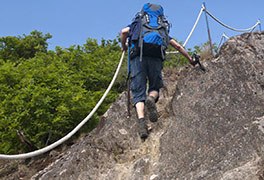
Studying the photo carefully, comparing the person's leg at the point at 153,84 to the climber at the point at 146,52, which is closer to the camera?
the climber at the point at 146,52

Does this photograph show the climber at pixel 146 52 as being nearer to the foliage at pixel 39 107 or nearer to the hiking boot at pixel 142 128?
the hiking boot at pixel 142 128

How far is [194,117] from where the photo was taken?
6.05m

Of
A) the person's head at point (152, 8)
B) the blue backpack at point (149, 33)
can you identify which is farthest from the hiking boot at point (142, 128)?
the person's head at point (152, 8)

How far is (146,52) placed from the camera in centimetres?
614

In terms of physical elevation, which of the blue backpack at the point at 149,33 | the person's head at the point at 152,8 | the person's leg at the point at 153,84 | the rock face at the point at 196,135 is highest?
the person's head at the point at 152,8

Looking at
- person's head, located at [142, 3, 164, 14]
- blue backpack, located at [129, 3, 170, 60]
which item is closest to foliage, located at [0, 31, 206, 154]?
blue backpack, located at [129, 3, 170, 60]

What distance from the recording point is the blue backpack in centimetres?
591

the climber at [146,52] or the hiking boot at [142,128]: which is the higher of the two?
the climber at [146,52]

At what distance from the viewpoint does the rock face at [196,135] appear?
5.15 meters

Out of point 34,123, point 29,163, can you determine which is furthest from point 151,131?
point 34,123

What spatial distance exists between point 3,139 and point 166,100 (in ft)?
11.6

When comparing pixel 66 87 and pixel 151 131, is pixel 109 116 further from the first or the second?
pixel 66 87

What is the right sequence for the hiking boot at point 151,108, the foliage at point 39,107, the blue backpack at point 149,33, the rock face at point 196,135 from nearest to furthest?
the rock face at point 196,135
the blue backpack at point 149,33
the hiking boot at point 151,108
the foliage at point 39,107

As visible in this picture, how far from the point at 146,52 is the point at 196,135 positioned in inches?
54.4
